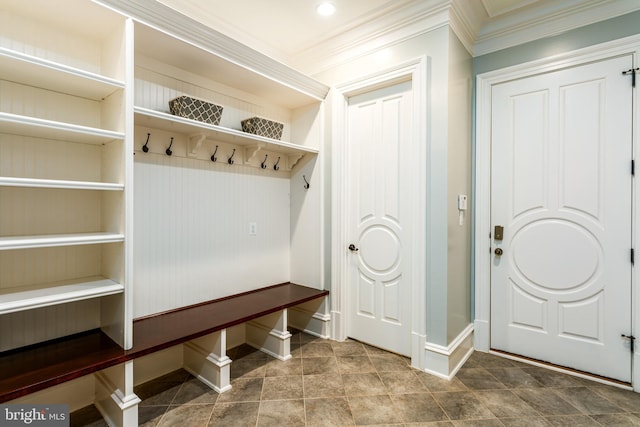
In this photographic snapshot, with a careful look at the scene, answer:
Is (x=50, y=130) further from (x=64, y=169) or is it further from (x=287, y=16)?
(x=287, y=16)

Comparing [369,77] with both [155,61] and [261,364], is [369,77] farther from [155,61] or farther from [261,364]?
[261,364]

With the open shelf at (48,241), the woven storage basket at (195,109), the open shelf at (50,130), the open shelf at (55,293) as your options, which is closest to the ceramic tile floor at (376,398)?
the open shelf at (55,293)

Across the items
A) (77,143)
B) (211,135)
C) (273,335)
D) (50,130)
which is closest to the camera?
(50,130)

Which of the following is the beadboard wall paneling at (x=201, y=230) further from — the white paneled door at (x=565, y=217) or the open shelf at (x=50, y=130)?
the white paneled door at (x=565, y=217)

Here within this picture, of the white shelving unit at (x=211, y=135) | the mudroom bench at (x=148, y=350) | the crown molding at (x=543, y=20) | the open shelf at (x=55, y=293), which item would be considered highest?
the crown molding at (x=543, y=20)

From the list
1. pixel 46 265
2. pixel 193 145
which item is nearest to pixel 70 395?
pixel 46 265

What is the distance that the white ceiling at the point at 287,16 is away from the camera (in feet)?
7.77

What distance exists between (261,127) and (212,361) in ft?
5.95

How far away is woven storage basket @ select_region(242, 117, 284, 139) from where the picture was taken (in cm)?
255

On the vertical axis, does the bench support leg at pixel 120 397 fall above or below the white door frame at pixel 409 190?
below

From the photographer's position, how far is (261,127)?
258 centimetres

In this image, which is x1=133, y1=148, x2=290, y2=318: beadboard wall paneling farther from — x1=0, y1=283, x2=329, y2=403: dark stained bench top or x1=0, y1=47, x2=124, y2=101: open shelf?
x1=0, y1=47, x2=124, y2=101: open shelf

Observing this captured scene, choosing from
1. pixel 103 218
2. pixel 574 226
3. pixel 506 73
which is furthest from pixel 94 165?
pixel 574 226

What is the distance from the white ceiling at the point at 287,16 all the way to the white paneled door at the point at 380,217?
598 millimetres
